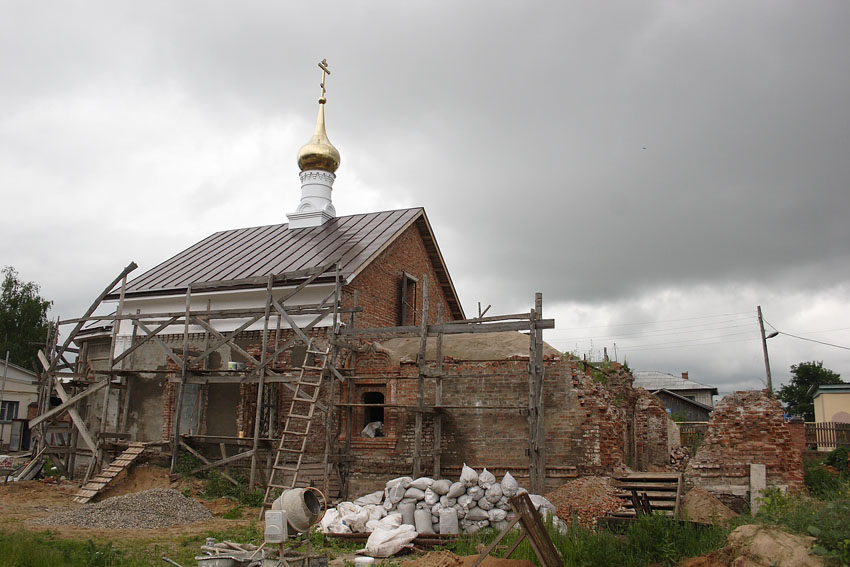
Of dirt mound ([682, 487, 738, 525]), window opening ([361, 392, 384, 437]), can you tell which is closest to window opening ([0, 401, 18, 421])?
window opening ([361, 392, 384, 437])

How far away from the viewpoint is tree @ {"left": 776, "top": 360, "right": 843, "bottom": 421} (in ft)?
173

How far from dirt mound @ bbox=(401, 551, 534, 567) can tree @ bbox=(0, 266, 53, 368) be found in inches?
1371

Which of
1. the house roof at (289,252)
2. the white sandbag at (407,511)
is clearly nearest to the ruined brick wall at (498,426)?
the white sandbag at (407,511)

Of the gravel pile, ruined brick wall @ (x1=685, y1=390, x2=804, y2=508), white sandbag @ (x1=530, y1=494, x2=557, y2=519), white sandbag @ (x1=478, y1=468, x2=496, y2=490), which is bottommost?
the gravel pile

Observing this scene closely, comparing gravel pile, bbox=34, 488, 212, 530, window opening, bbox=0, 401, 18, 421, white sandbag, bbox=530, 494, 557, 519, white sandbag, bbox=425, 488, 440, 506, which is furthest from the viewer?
window opening, bbox=0, 401, 18, 421

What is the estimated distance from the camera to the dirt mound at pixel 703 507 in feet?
37.0

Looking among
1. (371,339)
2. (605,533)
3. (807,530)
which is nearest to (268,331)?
(371,339)

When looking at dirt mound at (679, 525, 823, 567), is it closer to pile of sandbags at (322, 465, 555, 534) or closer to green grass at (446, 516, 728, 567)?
green grass at (446, 516, 728, 567)

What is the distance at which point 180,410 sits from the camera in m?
16.3

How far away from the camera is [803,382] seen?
181 feet

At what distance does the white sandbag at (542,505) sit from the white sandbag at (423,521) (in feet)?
5.68

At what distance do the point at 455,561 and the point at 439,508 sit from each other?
2676 mm

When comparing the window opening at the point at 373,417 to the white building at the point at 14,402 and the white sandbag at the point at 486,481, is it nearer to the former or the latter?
the white sandbag at the point at 486,481

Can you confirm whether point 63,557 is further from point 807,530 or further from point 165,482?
point 807,530
